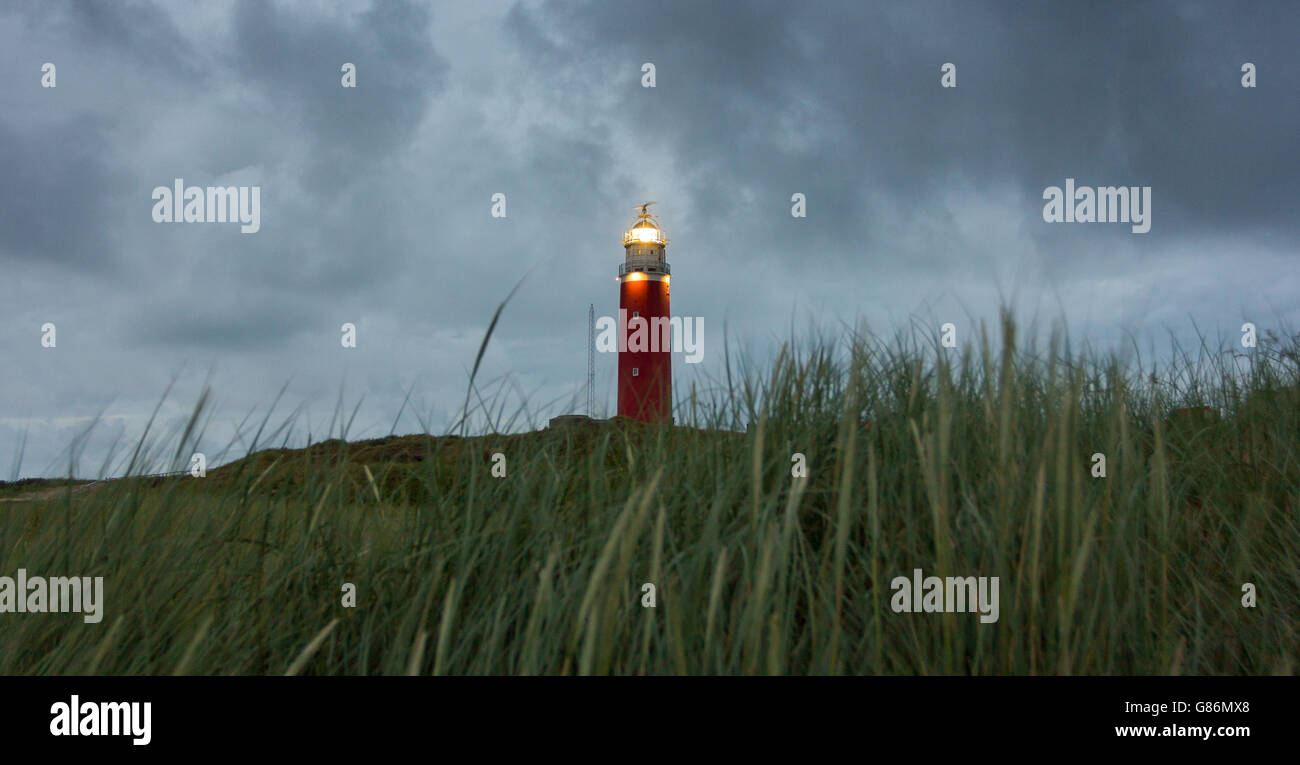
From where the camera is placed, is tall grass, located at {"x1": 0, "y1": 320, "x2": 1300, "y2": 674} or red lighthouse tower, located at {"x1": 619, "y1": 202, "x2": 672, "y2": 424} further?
red lighthouse tower, located at {"x1": 619, "y1": 202, "x2": 672, "y2": 424}

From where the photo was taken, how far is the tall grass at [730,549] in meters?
1.94

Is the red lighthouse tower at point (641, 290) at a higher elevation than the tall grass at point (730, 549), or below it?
higher

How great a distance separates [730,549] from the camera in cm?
221

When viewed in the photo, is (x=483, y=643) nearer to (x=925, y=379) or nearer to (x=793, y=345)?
(x=793, y=345)

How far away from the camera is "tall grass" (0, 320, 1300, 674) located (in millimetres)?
1938

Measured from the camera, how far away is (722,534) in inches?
95.2

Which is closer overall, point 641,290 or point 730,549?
point 730,549

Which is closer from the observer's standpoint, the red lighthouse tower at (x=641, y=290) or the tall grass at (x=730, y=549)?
the tall grass at (x=730, y=549)

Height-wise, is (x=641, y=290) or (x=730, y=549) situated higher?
(x=641, y=290)

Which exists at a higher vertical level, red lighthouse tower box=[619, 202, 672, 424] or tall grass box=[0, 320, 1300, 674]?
red lighthouse tower box=[619, 202, 672, 424]
